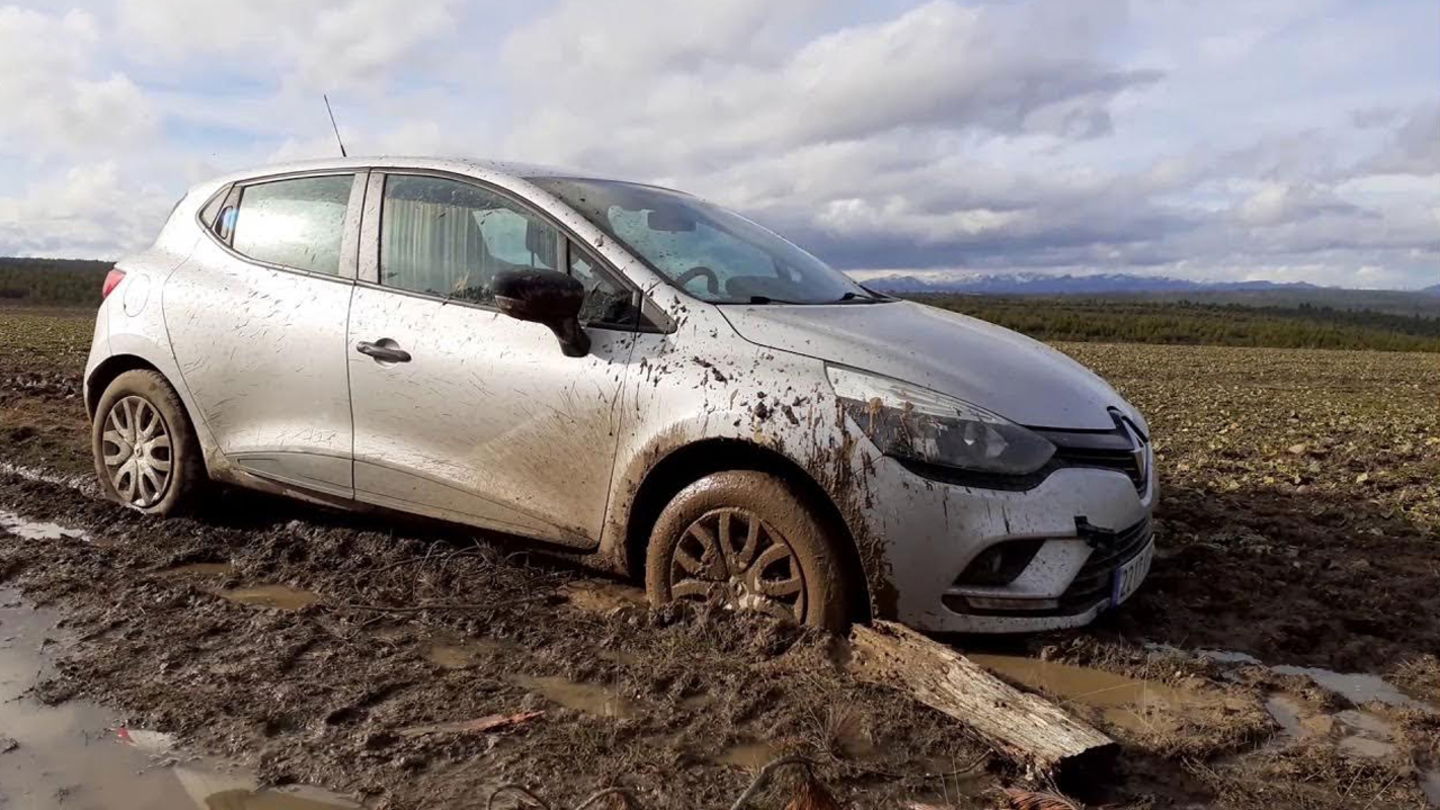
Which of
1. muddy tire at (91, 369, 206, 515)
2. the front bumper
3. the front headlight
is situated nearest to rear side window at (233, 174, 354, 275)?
muddy tire at (91, 369, 206, 515)

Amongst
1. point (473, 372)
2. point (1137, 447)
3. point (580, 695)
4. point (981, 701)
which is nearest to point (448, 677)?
point (580, 695)

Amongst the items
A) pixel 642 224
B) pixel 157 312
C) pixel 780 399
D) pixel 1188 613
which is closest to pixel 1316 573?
pixel 1188 613

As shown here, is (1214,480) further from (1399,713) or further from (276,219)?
(276,219)

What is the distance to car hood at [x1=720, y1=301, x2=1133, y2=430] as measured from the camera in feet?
10.6

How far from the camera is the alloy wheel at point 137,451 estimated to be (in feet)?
15.3

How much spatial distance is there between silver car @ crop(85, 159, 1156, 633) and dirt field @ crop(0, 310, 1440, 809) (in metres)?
0.25

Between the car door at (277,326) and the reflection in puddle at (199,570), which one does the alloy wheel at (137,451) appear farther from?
the reflection in puddle at (199,570)

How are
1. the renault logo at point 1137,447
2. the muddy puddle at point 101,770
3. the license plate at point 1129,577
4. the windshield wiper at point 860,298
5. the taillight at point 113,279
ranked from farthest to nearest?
the taillight at point 113,279 < the windshield wiper at point 860,298 < the renault logo at point 1137,447 < the license plate at point 1129,577 < the muddy puddle at point 101,770

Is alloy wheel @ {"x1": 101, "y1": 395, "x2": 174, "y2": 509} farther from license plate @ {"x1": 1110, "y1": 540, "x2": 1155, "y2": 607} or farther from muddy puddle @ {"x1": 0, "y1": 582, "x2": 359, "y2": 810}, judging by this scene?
license plate @ {"x1": 1110, "y1": 540, "x2": 1155, "y2": 607}

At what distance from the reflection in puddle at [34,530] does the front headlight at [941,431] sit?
355 centimetres

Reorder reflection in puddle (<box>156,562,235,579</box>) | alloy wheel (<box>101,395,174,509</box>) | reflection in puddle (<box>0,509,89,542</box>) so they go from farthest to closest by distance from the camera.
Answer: alloy wheel (<box>101,395,174,509</box>) → reflection in puddle (<box>0,509,89,542</box>) → reflection in puddle (<box>156,562,235,579</box>)

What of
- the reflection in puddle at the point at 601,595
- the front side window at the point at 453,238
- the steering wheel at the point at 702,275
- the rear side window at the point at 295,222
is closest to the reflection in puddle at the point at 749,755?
the reflection in puddle at the point at 601,595

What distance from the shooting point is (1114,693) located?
3111 mm

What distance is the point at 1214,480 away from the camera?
6.23 m
